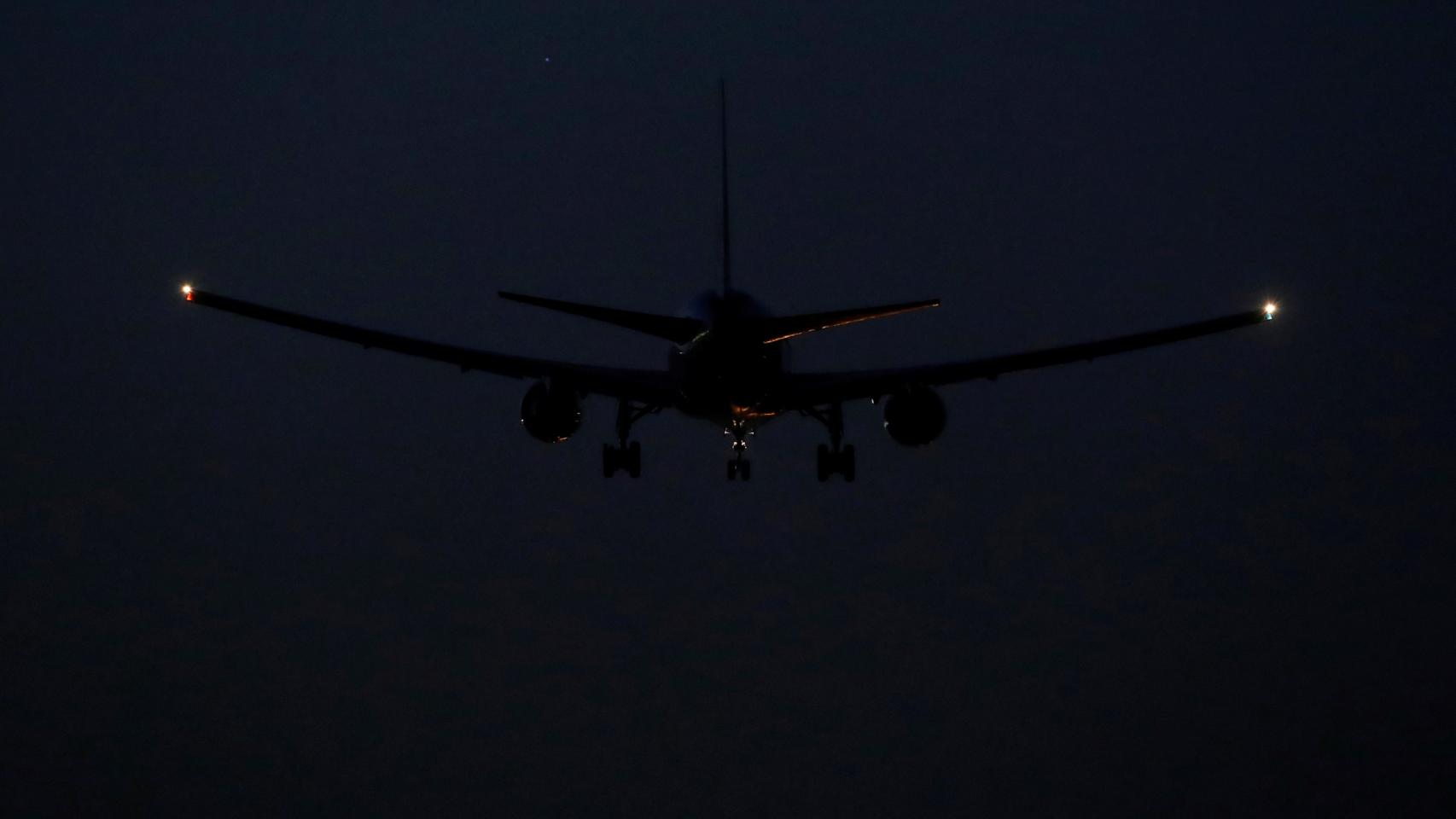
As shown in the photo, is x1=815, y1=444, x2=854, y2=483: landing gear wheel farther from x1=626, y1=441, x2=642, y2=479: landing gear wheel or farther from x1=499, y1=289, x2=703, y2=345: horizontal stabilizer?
x1=499, y1=289, x2=703, y2=345: horizontal stabilizer

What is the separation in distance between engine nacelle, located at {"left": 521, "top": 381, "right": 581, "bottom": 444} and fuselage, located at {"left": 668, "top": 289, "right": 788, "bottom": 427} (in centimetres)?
263

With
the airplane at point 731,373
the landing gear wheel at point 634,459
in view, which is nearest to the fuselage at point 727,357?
the airplane at point 731,373

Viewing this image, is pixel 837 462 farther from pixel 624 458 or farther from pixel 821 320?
pixel 821 320

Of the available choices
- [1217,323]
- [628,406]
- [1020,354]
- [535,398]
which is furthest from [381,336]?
[1217,323]

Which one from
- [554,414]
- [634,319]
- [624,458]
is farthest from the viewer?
[624,458]

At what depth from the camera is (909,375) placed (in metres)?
36.1

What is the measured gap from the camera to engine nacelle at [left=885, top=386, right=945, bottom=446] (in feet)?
111

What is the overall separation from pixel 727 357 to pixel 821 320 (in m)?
2.02

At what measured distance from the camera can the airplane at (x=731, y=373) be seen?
29844 millimetres

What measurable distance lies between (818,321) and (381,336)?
33.3 feet

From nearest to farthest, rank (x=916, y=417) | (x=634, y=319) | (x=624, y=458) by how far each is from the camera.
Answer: (x=634, y=319)
(x=916, y=417)
(x=624, y=458)

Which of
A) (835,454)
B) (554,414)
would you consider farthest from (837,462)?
(554,414)

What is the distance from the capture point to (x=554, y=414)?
3247 cm

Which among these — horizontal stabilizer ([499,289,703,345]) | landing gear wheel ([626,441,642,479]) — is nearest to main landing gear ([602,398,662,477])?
landing gear wheel ([626,441,642,479])
